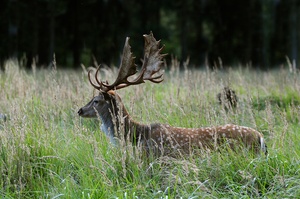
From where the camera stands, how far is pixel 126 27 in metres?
27.8

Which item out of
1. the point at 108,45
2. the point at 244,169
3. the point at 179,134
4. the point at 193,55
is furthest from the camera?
the point at 193,55

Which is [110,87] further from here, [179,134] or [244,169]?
[244,169]

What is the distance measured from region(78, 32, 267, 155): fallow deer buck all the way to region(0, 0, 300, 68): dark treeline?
18.3m

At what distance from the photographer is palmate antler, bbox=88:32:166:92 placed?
23.5 feet

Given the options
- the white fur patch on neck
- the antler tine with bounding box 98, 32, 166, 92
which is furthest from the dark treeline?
the white fur patch on neck

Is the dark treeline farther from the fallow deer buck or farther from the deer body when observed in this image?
the deer body

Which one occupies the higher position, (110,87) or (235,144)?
(110,87)

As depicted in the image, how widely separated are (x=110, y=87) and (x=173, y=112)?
140cm

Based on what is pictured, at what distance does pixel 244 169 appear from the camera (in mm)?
5617

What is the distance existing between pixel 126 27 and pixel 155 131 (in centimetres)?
2133

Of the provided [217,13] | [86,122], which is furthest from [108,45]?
[86,122]

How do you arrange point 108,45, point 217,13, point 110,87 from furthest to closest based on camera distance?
1. point 217,13
2. point 108,45
3. point 110,87

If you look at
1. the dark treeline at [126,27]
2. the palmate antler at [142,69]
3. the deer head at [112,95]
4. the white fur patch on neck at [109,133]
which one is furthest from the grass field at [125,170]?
the dark treeline at [126,27]

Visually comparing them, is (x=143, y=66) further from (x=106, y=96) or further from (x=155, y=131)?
(x=155, y=131)
